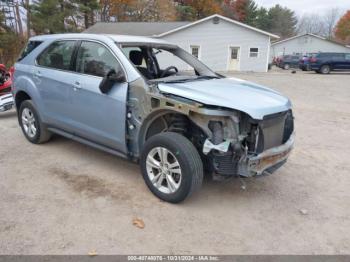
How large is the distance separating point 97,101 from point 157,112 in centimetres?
91

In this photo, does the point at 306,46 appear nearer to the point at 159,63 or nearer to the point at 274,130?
the point at 159,63

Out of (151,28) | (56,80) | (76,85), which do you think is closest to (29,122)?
(56,80)

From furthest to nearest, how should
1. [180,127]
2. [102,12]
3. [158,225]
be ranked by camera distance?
[102,12] < [180,127] < [158,225]

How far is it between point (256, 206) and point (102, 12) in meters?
45.8

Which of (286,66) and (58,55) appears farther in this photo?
(286,66)

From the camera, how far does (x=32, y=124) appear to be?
543 centimetres

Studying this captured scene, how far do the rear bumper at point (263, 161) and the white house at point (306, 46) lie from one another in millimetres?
42229

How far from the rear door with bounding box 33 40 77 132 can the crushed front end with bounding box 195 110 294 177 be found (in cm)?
222

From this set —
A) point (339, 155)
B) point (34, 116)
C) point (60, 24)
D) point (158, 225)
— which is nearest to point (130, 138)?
point (158, 225)

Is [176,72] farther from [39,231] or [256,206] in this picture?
[39,231]

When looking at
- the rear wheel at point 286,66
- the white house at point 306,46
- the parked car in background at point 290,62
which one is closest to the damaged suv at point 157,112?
the parked car in background at point 290,62

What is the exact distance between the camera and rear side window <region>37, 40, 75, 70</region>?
15.1 feet

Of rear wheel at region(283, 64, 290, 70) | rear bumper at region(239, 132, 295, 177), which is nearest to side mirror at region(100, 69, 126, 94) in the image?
rear bumper at region(239, 132, 295, 177)

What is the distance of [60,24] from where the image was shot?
2906 cm
